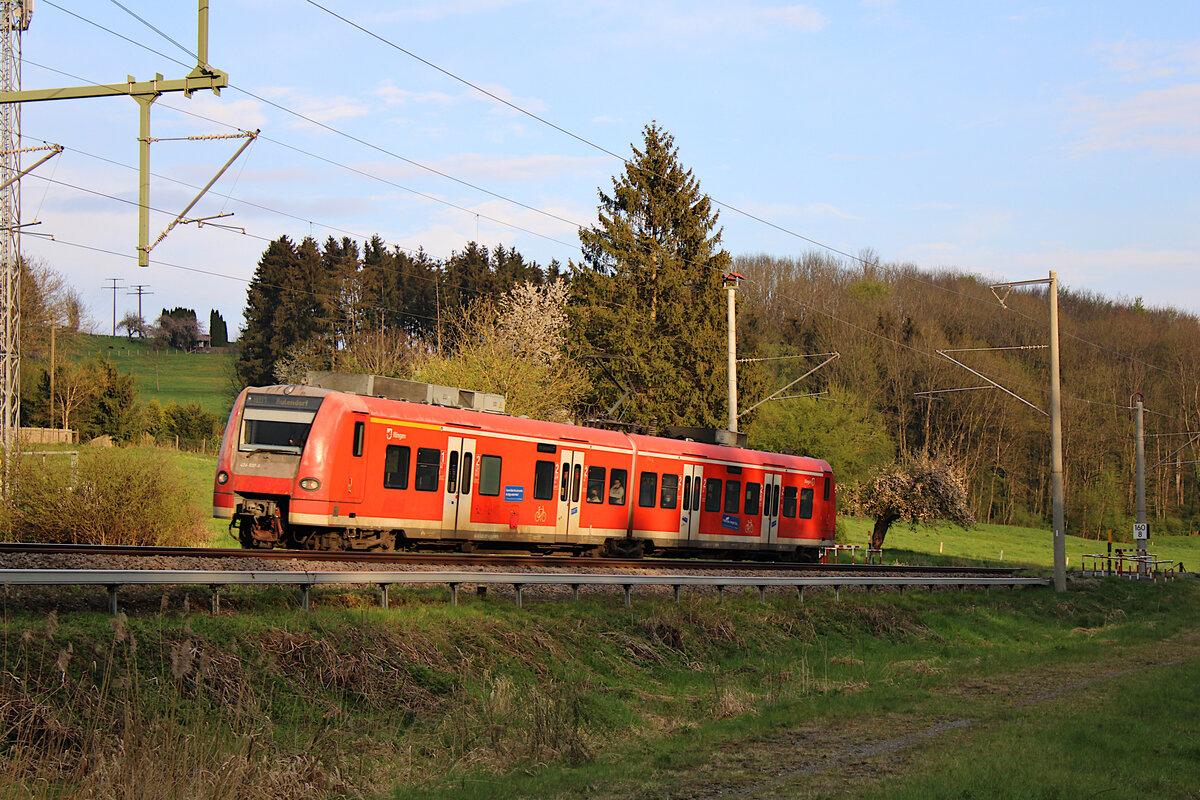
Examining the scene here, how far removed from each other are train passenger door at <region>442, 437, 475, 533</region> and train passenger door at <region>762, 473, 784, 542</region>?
11.0 meters

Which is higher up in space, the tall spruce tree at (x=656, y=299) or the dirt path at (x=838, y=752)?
the tall spruce tree at (x=656, y=299)

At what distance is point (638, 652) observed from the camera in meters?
14.9

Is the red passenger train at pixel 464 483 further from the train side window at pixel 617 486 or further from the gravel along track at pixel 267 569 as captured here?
the gravel along track at pixel 267 569

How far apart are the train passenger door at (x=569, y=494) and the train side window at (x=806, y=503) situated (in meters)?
9.67

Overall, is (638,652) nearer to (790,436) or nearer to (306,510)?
(306,510)

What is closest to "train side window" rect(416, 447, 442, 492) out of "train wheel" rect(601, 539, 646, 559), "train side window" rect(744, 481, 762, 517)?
"train wheel" rect(601, 539, 646, 559)

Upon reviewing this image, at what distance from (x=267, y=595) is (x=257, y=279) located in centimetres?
7472

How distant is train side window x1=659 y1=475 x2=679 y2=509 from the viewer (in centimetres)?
2583

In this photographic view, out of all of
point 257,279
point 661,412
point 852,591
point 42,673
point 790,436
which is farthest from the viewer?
point 257,279

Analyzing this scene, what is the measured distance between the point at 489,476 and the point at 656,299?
33.1 m

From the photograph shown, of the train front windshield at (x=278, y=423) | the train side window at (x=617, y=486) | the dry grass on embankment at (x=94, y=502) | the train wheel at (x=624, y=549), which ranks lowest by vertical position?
the train wheel at (x=624, y=549)

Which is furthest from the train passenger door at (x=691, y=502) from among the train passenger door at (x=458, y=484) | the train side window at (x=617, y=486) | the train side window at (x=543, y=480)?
the train passenger door at (x=458, y=484)

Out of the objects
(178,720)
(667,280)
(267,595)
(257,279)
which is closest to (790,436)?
(667,280)

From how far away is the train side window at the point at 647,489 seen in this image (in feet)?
82.3
